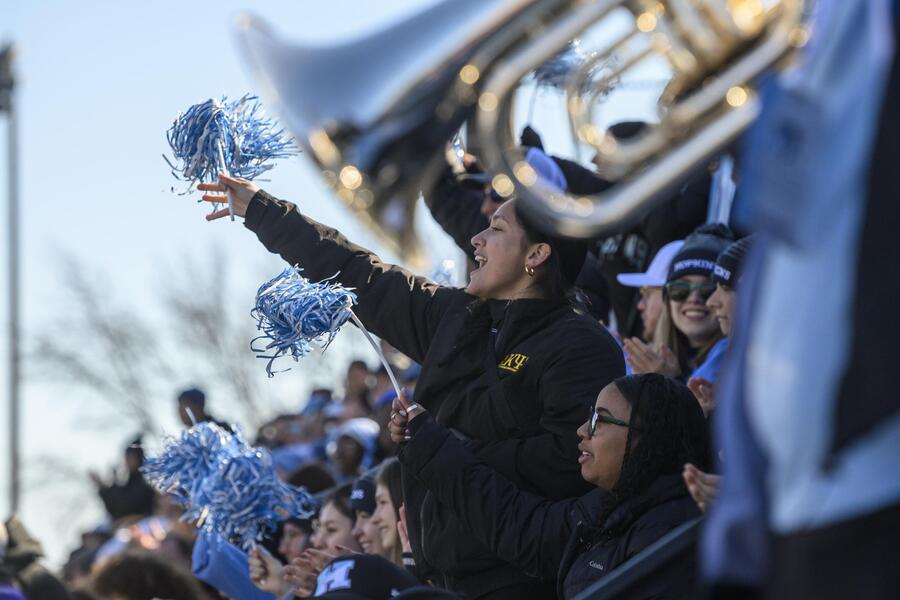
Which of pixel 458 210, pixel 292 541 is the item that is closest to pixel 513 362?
pixel 458 210

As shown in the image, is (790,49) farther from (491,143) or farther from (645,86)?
(645,86)

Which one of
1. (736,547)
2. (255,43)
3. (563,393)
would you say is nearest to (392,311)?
(563,393)

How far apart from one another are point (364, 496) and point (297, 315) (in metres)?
1.52

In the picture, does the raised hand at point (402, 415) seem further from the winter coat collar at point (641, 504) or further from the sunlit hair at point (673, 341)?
the sunlit hair at point (673, 341)

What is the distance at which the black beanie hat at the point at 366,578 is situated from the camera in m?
3.73

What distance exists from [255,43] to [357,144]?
16.1 inches

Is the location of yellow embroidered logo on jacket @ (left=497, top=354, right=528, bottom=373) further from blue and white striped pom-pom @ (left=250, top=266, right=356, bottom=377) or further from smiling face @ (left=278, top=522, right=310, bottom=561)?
smiling face @ (left=278, top=522, right=310, bottom=561)

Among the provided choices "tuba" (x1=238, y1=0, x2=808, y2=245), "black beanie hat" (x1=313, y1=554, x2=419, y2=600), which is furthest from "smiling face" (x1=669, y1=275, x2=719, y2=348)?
"tuba" (x1=238, y1=0, x2=808, y2=245)

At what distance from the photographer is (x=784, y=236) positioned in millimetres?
1605

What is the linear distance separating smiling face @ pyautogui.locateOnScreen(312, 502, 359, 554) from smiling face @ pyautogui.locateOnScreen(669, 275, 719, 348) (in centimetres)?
145

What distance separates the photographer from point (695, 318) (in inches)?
216

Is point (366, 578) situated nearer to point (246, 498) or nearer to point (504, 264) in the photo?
point (504, 264)

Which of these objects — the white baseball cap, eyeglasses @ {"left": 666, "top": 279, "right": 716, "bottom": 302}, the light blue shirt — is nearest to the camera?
the light blue shirt

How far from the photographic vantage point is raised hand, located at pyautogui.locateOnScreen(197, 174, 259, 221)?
429cm
